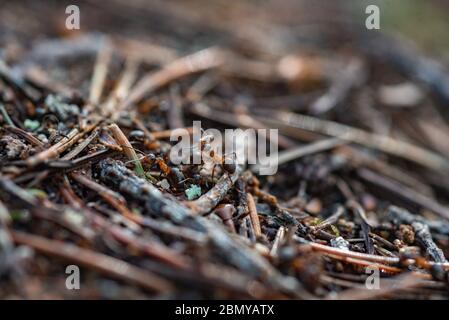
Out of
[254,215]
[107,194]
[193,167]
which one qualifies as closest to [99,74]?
[193,167]

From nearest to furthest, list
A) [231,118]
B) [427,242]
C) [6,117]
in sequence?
[427,242] < [6,117] < [231,118]

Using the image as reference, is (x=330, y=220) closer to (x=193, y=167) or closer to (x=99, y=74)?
(x=193, y=167)

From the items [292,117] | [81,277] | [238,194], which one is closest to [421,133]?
[292,117]

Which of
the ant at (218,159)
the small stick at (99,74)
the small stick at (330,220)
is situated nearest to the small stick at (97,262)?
the ant at (218,159)

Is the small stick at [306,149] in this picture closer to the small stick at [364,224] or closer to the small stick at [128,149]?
the small stick at [364,224]

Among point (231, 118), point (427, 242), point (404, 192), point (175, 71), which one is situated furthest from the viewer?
point (175, 71)

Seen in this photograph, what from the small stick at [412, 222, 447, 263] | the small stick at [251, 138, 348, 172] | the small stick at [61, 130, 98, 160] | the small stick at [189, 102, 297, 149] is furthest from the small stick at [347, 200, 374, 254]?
the small stick at [61, 130, 98, 160]

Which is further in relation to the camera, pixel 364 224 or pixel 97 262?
pixel 364 224
